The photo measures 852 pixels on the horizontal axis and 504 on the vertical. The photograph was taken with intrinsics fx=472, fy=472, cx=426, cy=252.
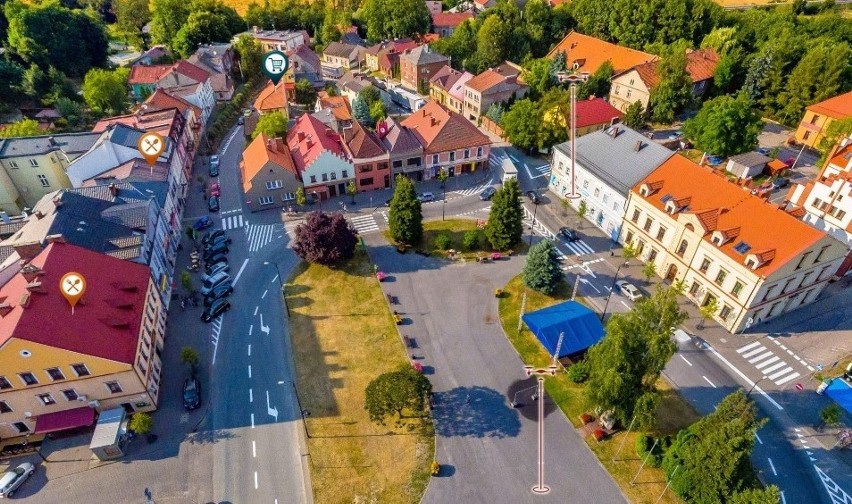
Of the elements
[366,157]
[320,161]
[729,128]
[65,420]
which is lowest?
[65,420]

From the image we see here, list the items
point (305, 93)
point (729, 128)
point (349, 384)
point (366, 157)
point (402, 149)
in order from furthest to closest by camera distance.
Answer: point (305, 93), point (729, 128), point (402, 149), point (366, 157), point (349, 384)

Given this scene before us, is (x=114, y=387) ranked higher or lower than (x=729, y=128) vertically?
lower

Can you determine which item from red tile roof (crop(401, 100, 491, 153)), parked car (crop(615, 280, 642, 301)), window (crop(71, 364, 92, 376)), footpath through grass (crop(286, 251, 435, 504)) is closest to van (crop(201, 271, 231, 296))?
footpath through grass (crop(286, 251, 435, 504))

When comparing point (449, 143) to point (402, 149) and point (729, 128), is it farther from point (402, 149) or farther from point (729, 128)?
point (729, 128)

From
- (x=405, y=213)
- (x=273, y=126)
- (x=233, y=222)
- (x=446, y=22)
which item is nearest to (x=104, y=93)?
(x=273, y=126)

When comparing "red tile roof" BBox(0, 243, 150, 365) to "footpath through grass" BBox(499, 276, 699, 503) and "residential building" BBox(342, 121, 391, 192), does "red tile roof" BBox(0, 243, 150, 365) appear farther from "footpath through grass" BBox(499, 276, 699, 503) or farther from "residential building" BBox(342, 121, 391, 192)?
"footpath through grass" BBox(499, 276, 699, 503)

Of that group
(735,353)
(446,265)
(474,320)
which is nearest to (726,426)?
(735,353)
